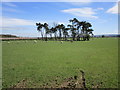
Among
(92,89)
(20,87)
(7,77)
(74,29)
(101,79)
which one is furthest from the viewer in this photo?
(74,29)

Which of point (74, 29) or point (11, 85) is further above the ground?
point (74, 29)

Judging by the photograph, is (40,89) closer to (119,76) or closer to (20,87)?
(20,87)

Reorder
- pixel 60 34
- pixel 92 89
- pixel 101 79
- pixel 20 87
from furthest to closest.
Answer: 1. pixel 60 34
2. pixel 101 79
3. pixel 20 87
4. pixel 92 89

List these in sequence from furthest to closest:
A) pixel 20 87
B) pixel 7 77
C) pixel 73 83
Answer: pixel 7 77 < pixel 73 83 < pixel 20 87

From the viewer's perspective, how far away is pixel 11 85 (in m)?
4.00

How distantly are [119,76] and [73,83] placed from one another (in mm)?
1825

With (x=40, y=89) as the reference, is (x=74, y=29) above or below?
above

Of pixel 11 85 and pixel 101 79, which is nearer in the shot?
pixel 11 85

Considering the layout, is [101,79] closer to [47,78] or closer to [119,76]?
[119,76]

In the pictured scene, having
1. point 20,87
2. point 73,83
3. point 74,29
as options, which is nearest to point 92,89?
point 73,83

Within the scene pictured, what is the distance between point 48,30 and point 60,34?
6.60 metres

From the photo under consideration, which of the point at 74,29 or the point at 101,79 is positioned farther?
the point at 74,29

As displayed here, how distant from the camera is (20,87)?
12.7 feet

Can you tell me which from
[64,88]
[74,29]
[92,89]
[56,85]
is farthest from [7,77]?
[74,29]
